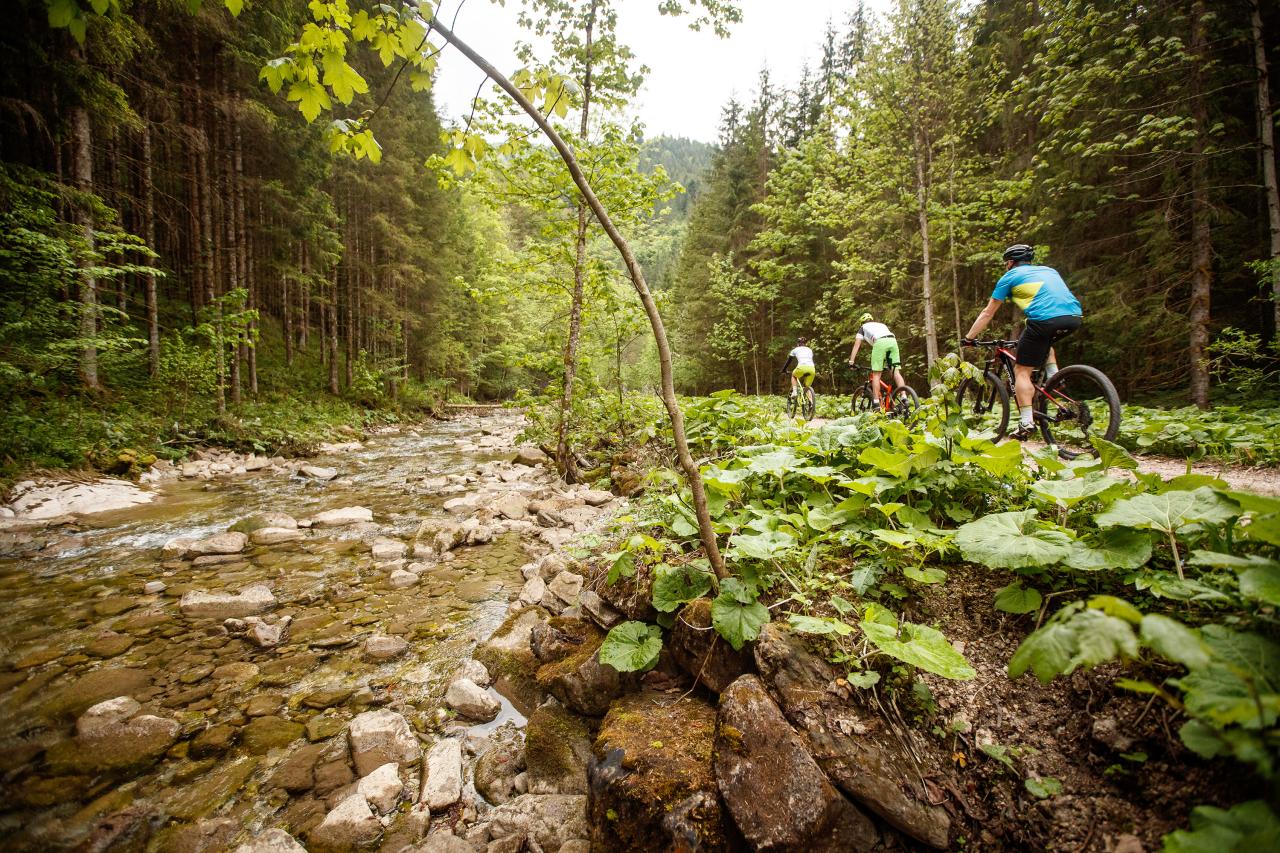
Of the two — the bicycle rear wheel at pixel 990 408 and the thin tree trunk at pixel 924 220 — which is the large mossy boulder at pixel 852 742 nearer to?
the bicycle rear wheel at pixel 990 408

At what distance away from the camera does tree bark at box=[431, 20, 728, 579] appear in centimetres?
202

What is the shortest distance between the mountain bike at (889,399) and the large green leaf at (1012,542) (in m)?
3.88

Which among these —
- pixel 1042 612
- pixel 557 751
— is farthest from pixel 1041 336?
pixel 557 751

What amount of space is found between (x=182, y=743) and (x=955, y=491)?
5097 mm

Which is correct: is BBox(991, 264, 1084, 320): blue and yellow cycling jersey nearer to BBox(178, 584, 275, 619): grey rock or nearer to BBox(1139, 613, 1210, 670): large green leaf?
BBox(1139, 613, 1210, 670): large green leaf

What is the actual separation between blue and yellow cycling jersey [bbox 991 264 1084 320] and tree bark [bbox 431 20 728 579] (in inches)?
159

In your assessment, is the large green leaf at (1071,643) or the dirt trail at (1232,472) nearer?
the large green leaf at (1071,643)

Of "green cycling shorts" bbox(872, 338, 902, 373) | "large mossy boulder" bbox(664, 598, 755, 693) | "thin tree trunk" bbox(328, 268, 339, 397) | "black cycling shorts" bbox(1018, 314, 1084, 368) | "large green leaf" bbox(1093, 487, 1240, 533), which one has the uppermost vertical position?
"thin tree trunk" bbox(328, 268, 339, 397)

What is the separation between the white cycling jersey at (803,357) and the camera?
31.1 feet

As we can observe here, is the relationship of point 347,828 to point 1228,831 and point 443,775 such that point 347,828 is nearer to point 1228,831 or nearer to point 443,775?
point 443,775

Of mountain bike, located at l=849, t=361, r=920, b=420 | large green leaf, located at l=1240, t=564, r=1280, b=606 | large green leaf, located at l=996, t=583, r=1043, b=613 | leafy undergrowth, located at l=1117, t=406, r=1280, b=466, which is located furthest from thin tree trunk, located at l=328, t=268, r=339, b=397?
leafy undergrowth, located at l=1117, t=406, r=1280, b=466

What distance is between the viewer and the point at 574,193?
23.5 ft

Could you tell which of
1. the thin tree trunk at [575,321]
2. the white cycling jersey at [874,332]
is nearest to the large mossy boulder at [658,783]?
the thin tree trunk at [575,321]

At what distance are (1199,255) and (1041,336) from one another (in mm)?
8579
